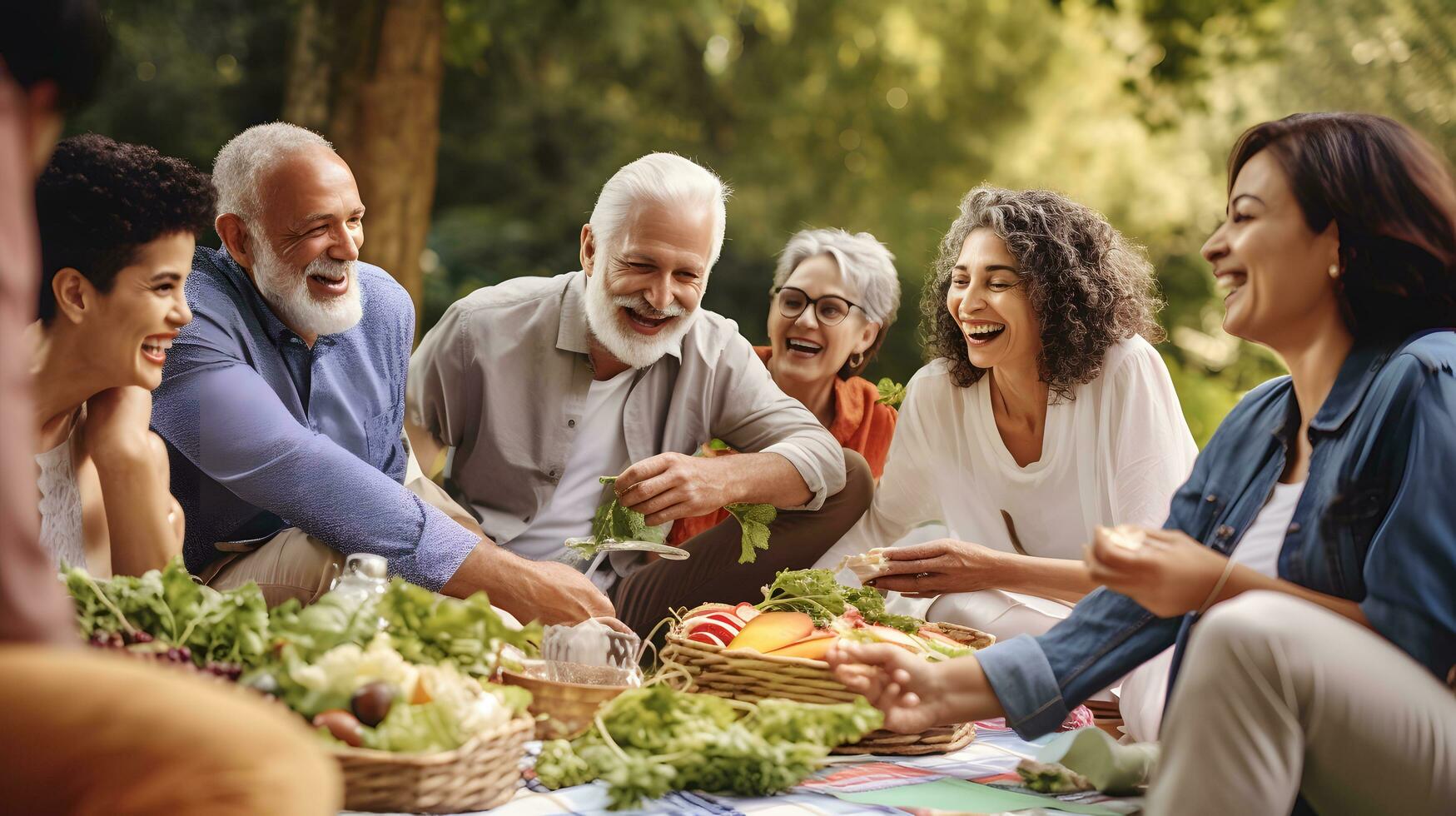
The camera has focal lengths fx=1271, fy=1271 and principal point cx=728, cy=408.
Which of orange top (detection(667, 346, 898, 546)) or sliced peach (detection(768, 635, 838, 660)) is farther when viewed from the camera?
orange top (detection(667, 346, 898, 546))

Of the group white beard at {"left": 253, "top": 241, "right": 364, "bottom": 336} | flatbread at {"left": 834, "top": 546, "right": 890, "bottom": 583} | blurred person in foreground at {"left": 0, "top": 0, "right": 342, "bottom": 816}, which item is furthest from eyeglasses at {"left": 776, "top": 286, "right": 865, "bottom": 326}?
blurred person in foreground at {"left": 0, "top": 0, "right": 342, "bottom": 816}

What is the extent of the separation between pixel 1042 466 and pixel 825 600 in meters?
1.01

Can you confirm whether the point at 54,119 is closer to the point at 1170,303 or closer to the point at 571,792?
the point at 571,792

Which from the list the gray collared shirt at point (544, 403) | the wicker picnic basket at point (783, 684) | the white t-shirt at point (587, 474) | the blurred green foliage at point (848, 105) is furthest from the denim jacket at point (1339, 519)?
the blurred green foliage at point (848, 105)

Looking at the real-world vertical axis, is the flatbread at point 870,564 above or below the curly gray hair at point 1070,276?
below

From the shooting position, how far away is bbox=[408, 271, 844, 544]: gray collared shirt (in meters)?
4.53

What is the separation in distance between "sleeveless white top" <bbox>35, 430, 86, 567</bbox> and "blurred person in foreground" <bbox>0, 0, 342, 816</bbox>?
2000 millimetres

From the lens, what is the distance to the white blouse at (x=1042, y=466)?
3922mm

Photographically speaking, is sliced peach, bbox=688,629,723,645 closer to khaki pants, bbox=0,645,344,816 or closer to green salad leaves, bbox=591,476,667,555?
green salad leaves, bbox=591,476,667,555

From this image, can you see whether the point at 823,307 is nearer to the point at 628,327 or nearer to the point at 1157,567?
the point at 628,327

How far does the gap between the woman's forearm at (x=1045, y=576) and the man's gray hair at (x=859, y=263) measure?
5.52 ft

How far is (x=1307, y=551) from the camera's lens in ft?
8.08

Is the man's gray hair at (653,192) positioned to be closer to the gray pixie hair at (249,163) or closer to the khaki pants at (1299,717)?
the gray pixie hair at (249,163)

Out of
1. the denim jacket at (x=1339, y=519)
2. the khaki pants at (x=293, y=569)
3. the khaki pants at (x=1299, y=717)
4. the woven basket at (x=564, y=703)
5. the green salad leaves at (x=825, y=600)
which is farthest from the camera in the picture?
the khaki pants at (x=293, y=569)
